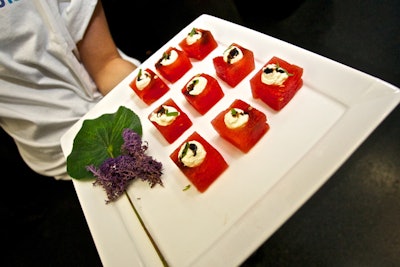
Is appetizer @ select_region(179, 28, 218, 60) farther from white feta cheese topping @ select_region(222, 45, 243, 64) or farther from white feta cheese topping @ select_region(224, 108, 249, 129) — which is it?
white feta cheese topping @ select_region(224, 108, 249, 129)

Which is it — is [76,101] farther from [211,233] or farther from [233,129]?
[211,233]

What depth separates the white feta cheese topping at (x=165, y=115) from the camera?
0.99 m

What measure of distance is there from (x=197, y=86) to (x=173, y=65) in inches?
7.4

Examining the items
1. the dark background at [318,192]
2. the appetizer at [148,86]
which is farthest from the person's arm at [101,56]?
the dark background at [318,192]

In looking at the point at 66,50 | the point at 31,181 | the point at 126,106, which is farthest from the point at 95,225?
the point at 31,181

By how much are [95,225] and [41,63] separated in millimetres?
696

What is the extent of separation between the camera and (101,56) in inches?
52.6

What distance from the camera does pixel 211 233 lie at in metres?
0.77

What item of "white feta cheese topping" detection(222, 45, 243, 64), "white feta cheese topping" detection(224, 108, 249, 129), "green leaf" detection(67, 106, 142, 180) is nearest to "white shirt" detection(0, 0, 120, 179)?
"green leaf" detection(67, 106, 142, 180)

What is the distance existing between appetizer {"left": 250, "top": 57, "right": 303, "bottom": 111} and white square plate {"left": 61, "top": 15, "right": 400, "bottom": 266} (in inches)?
1.0

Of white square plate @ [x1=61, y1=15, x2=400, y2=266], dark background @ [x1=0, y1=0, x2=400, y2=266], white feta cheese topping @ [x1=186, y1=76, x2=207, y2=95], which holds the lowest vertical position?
dark background @ [x1=0, y1=0, x2=400, y2=266]

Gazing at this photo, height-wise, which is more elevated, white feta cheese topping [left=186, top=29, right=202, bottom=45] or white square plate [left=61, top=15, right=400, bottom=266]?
white feta cheese topping [left=186, top=29, right=202, bottom=45]

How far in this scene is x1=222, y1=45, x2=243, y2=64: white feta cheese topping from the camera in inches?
40.7

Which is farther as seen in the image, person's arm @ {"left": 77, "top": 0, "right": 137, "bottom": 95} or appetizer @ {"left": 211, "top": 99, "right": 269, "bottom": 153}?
person's arm @ {"left": 77, "top": 0, "right": 137, "bottom": 95}
